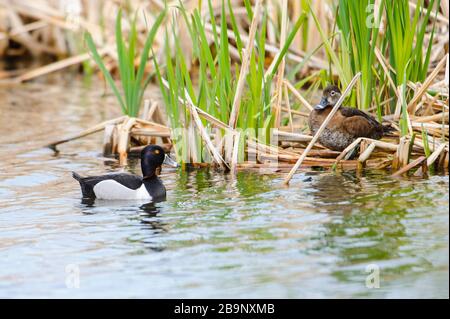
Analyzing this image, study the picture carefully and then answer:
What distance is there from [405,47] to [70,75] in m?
11.2

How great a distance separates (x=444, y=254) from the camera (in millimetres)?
6328

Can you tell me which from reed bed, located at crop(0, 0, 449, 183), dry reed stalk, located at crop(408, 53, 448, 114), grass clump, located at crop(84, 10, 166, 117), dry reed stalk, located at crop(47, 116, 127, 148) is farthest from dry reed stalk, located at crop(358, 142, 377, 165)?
dry reed stalk, located at crop(47, 116, 127, 148)

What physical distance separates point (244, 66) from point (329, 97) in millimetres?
1029

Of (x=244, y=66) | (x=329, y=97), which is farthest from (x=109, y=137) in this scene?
(x=329, y=97)

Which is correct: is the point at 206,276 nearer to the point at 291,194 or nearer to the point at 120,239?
the point at 120,239

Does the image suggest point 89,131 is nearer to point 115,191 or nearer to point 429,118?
point 115,191

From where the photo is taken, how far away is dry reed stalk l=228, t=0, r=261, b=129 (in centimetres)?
878

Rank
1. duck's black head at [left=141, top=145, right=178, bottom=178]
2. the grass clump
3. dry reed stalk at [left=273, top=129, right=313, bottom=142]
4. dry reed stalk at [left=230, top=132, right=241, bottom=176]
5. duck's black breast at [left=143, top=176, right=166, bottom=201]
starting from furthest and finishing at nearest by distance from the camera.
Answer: the grass clump → dry reed stalk at [left=273, top=129, right=313, bottom=142] → dry reed stalk at [left=230, top=132, right=241, bottom=176] → duck's black head at [left=141, top=145, right=178, bottom=178] → duck's black breast at [left=143, top=176, right=166, bottom=201]

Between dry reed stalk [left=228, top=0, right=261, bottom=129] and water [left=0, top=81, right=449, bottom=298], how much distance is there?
0.58 metres

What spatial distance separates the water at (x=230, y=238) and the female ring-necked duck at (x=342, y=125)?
0.36 meters

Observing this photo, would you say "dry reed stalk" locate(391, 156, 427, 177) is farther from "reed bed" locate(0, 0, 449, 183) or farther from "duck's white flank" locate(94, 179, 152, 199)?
"duck's white flank" locate(94, 179, 152, 199)

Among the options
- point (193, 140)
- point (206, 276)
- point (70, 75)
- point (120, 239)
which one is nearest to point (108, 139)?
point (193, 140)

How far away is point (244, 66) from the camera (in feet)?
29.2

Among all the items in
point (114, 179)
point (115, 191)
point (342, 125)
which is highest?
point (342, 125)
